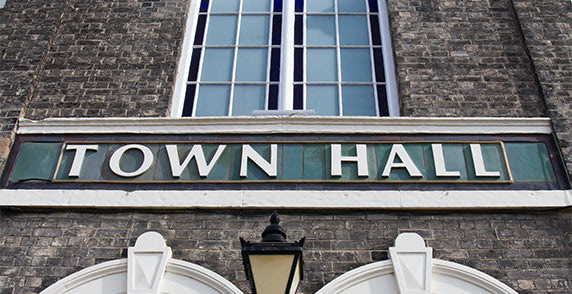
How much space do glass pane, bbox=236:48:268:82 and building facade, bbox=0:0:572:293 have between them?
42 millimetres

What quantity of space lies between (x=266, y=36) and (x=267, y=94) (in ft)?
3.28

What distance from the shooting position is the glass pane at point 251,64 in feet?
22.7

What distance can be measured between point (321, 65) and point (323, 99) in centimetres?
54

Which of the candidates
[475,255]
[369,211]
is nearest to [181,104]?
[369,211]

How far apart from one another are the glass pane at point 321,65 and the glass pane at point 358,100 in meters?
0.27

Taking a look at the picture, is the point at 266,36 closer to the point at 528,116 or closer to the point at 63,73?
the point at 63,73

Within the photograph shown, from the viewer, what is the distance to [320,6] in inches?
299

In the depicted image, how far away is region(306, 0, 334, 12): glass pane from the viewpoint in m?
7.56

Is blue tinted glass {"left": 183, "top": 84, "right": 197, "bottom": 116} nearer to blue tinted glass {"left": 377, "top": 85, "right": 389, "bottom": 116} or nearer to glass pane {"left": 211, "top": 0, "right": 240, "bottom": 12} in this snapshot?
glass pane {"left": 211, "top": 0, "right": 240, "bottom": 12}

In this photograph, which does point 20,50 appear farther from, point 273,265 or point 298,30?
point 273,265

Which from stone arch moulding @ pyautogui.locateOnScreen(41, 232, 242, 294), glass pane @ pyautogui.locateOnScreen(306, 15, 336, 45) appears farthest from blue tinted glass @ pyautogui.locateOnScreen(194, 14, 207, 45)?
stone arch moulding @ pyautogui.locateOnScreen(41, 232, 242, 294)

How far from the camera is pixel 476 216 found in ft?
17.7

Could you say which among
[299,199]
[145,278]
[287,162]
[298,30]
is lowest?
[145,278]

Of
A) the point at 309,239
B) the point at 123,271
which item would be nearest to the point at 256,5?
the point at 309,239
